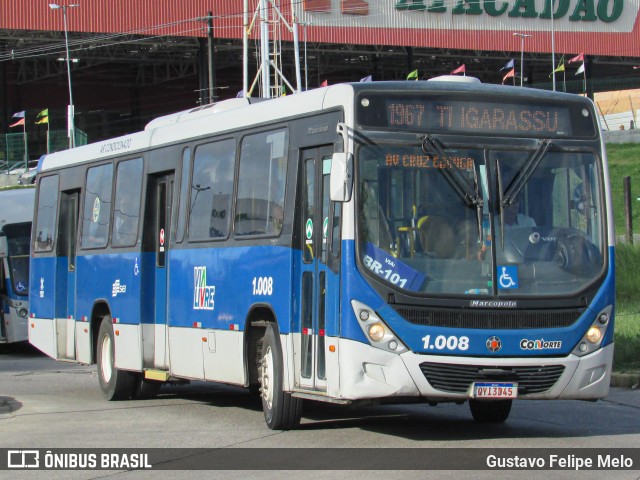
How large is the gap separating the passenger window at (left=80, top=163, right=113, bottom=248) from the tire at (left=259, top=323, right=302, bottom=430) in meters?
5.29

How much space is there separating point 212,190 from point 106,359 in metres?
4.04

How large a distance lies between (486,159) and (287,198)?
6.68ft

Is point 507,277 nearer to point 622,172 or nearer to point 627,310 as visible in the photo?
point 627,310

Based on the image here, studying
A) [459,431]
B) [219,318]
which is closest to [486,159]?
[459,431]

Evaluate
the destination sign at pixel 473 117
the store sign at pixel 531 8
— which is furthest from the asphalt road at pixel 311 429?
the store sign at pixel 531 8

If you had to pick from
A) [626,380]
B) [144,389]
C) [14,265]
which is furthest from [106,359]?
[14,265]

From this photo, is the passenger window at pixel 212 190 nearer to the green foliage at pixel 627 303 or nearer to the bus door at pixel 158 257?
the bus door at pixel 158 257

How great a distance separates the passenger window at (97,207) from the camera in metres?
16.6

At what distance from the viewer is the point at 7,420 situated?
13.6 meters

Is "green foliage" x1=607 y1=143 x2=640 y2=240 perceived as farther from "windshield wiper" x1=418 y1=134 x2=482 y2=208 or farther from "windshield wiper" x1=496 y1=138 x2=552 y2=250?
"windshield wiper" x1=418 y1=134 x2=482 y2=208

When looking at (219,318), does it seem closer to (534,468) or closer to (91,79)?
(534,468)

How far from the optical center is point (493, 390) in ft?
33.9

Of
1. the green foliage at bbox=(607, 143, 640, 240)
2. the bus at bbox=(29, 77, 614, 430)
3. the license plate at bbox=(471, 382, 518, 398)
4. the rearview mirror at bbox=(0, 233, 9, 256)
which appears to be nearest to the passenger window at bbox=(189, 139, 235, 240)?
the bus at bbox=(29, 77, 614, 430)

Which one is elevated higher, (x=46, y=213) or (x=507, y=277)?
(x=46, y=213)
